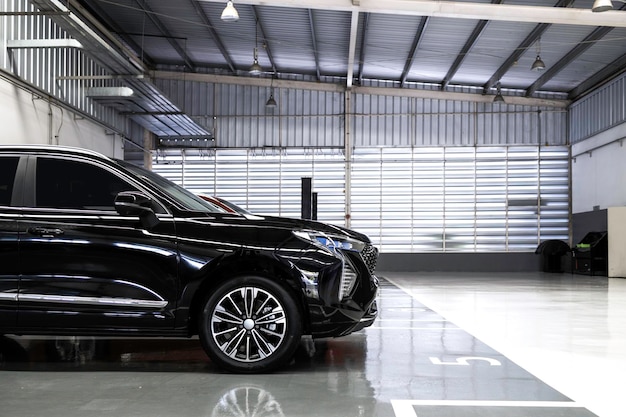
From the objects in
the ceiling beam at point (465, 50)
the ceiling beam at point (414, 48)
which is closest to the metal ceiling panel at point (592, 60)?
the ceiling beam at point (465, 50)

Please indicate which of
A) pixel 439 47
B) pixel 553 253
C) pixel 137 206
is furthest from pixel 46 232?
pixel 553 253

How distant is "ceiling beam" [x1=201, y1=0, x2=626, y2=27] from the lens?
45.2 ft

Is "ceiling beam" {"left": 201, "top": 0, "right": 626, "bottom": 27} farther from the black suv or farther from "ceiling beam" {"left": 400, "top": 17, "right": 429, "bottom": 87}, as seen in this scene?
the black suv

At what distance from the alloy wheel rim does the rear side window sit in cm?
178

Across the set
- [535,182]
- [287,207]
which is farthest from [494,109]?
[287,207]

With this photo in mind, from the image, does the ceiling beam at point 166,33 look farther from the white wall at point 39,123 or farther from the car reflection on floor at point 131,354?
the car reflection on floor at point 131,354

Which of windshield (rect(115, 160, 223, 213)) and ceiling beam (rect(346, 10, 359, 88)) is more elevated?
ceiling beam (rect(346, 10, 359, 88))

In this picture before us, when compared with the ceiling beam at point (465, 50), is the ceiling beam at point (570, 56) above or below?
below

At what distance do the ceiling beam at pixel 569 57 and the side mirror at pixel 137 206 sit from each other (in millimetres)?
15010

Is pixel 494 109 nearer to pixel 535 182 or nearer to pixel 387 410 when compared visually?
pixel 535 182

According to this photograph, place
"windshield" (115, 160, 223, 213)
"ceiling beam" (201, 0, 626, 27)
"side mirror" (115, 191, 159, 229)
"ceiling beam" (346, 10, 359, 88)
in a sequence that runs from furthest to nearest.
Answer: "ceiling beam" (346, 10, 359, 88) < "ceiling beam" (201, 0, 626, 27) < "windshield" (115, 160, 223, 213) < "side mirror" (115, 191, 159, 229)

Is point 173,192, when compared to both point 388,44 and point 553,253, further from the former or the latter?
point 553,253

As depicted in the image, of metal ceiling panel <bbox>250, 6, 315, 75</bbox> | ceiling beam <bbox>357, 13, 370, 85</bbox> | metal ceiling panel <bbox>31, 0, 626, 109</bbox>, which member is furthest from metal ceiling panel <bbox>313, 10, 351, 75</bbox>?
ceiling beam <bbox>357, 13, 370, 85</bbox>

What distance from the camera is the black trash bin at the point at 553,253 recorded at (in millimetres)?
23000
